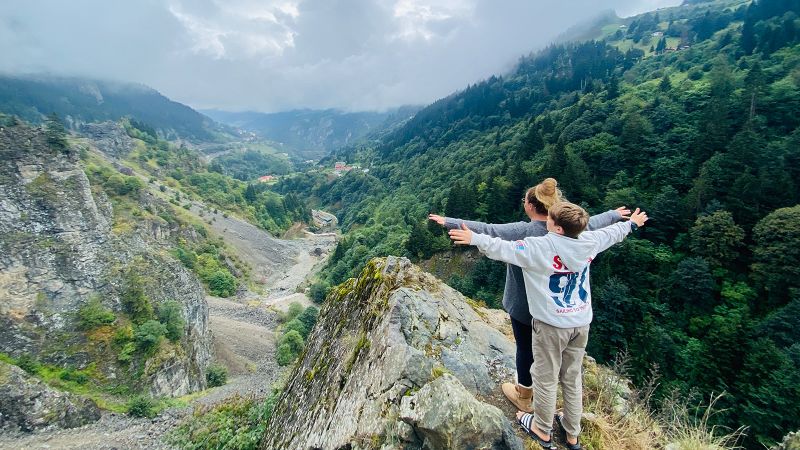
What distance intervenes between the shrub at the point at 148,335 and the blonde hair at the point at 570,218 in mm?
25716

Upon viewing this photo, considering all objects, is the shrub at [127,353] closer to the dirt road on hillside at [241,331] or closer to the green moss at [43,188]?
the dirt road on hillside at [241,331]

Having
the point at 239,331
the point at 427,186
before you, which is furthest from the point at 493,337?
the point at 427,186

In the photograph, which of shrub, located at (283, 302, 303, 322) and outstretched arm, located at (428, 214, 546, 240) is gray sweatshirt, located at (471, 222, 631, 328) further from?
shrub, located at (283, 302, 303, 322)

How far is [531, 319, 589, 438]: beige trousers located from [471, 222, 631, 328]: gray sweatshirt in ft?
0.46

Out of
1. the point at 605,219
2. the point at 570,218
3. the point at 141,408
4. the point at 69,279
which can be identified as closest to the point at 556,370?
the point at 570,218

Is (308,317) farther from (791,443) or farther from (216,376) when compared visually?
(791,443)

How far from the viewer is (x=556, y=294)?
3.94 meters

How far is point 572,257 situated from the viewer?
3805 millimetres

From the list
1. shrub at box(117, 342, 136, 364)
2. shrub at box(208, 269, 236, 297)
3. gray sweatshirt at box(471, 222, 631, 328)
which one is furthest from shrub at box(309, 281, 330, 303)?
gray sweatshirt at box(471, 222, 631, 328)

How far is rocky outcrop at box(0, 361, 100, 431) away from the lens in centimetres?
1530

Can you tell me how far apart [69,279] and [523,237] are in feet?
95.3

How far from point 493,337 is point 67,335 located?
25505 mm

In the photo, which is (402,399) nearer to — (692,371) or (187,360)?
(187,360)

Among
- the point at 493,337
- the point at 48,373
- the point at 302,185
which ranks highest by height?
the point at 493,337
